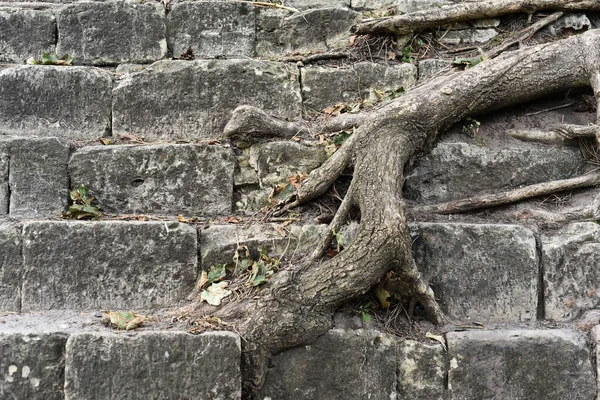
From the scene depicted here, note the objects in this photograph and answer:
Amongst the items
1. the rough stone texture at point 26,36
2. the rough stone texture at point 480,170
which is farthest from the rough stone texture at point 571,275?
the rough stone texture at point 26,36

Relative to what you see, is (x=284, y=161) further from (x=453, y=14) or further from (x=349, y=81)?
(x=453, y=14)

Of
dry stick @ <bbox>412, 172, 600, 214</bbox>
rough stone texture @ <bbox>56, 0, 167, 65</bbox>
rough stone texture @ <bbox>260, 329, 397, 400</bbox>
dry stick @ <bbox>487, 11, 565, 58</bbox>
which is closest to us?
rough stone texture @ <bbox>260, 329, 397, 400</bbox>

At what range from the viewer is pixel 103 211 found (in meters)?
3.44

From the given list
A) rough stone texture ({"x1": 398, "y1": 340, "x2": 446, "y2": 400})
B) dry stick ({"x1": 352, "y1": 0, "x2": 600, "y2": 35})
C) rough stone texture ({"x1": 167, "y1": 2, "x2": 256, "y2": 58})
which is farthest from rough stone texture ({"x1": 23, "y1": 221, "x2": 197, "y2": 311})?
dry stick ({"x1": 352, "y1": 0, "x2": 600, "y2": 35})

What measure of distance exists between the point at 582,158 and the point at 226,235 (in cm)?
205

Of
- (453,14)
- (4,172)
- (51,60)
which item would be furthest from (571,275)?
(51,60)

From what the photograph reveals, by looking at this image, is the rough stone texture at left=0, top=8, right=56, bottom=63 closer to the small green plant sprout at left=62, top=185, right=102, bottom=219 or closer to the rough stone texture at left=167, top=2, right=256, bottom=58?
the rough stone texture at left=167, top=2, right=256, bottom=58

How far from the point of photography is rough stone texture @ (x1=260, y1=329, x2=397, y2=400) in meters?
2.89

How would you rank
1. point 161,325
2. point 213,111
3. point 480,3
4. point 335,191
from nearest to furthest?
point 161,325
point 335,191
point 213,111
point 480,3

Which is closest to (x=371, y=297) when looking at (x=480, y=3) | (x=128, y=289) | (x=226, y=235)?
(x=226, y=235)

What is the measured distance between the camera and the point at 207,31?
4324 millimetres

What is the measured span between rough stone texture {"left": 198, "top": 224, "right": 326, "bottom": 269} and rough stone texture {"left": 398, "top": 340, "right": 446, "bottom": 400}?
2.48 ft

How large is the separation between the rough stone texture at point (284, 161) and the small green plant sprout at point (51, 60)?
5.30 ft

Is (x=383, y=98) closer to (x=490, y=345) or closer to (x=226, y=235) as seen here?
(x=226, y=235)
